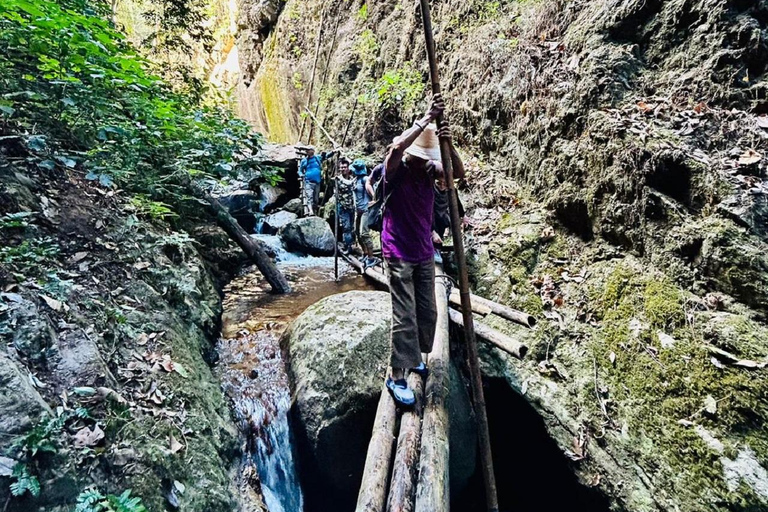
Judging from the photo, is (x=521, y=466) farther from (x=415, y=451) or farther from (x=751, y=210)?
(x=751, y=210)

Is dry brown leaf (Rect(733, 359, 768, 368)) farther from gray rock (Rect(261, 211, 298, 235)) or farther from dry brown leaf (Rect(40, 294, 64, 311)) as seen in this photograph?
gray rock (Rect(261, 211, 298, 235))

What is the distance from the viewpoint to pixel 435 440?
9.64 ft

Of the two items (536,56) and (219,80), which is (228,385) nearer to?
(536,56)

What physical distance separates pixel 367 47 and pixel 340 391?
14.0m

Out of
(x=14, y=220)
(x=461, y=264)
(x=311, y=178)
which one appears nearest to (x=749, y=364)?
(x=461, y=264)

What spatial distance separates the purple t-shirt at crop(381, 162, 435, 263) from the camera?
129 inches

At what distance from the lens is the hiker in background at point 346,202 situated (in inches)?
378

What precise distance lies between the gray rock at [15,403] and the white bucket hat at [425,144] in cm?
284

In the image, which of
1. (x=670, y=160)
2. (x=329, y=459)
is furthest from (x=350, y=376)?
Result: (x=670, y=160)

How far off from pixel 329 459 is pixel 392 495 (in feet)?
5.90

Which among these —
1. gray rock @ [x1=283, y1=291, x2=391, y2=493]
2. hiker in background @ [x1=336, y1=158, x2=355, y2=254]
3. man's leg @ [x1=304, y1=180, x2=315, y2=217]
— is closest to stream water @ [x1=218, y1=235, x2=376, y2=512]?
gray rock @ [x1=283, y1=291, x2=391, y2=493]

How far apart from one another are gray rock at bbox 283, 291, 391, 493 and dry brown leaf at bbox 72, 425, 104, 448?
2.09 metres

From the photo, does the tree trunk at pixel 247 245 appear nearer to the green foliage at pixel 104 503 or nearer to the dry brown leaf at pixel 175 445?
the dry brown leaf at pixel 175 445

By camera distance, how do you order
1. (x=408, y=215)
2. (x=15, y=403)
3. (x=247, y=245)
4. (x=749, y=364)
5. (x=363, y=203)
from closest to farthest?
1. (x=15, y=403)
2. (x=749, y=364)
3. (x=408, y=215)
4. (x=247, y=245)
5. (x=363, y=203)
